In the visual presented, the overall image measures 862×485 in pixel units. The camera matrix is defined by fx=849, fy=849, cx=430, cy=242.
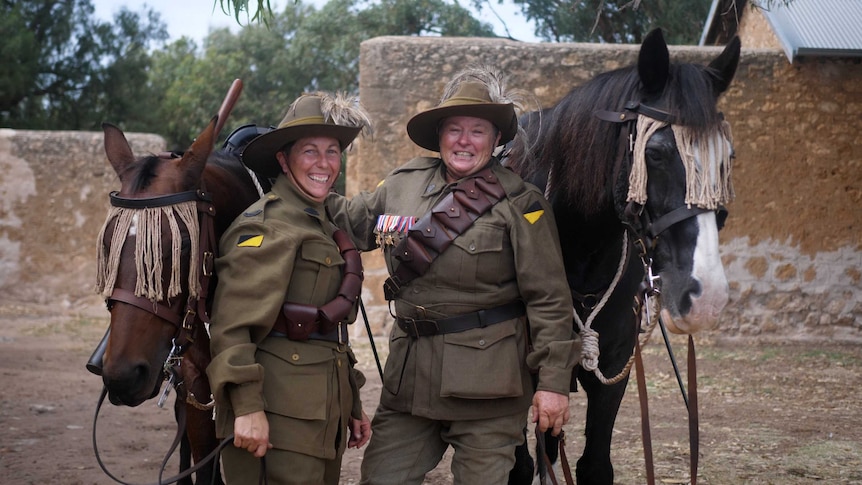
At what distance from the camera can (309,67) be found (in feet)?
64.5

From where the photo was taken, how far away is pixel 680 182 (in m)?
2.51

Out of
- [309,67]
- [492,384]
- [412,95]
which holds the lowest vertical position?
[492,384]

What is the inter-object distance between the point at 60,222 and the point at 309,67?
9858mm

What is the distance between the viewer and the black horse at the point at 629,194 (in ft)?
8.05

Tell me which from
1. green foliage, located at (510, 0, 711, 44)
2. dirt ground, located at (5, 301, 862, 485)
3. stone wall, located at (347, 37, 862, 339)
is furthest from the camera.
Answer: green foliage, located at (510, 0, 711, 44)

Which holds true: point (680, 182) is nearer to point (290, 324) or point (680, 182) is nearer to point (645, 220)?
point (645, 220)

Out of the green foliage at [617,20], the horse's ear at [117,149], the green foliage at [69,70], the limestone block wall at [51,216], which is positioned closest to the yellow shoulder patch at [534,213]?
the horse's ear at [117,149]

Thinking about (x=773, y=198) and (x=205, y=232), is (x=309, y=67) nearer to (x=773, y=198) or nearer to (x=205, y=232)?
(x=773, y=198)

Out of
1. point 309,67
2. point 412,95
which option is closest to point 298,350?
point 412,95

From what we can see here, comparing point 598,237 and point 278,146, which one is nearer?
point 278,146

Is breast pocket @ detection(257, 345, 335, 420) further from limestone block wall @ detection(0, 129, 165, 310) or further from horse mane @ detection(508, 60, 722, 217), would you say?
limestone block wall @ detection(0, 129, 165, 310)

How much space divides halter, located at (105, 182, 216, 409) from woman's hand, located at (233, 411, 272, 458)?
0.29 m

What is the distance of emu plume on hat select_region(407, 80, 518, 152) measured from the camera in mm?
2770

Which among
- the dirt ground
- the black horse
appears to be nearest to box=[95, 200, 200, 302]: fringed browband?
the black horse
